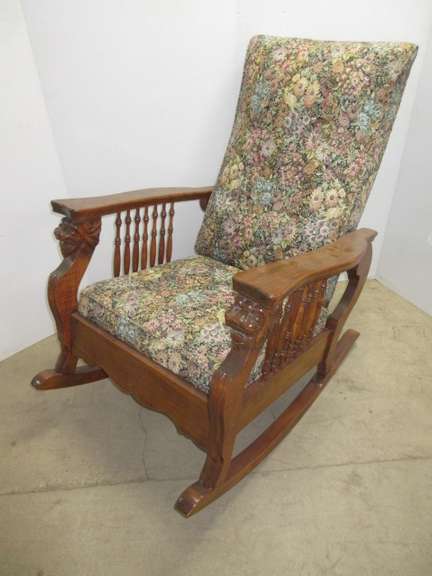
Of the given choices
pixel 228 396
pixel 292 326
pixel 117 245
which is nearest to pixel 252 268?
pixel 292 326

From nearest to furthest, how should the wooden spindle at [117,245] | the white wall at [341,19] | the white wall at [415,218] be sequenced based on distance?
the wooden spindle at [117,245] → the white wall at [341,19] → the white wall at [415,218]

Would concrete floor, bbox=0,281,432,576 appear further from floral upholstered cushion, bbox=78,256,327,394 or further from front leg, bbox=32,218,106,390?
floral upholstered cushion, bbox=78,256,327,394

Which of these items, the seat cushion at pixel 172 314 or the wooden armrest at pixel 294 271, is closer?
the wooden armrest at pixel 294 271

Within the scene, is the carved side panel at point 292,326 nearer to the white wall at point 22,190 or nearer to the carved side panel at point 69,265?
the carved side panel at point 69,265

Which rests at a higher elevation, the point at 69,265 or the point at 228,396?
the point at 69,265

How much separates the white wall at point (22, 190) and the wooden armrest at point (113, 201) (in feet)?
1.30

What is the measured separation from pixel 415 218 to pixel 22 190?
170cm

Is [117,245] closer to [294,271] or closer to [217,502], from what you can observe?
[294,271]

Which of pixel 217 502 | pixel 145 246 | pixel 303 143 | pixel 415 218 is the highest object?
pixel 303 143

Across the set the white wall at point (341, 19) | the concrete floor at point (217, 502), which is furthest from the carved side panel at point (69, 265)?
the white wall at point (341, 19)

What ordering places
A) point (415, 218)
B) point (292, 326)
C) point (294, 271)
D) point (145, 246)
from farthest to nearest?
point (415, 218), point (145, 246), point (292, 326), point (294, 271)

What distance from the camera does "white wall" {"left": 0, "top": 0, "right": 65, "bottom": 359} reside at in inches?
49.8

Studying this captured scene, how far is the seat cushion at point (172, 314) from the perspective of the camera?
910 millimetres

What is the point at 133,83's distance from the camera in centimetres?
138
